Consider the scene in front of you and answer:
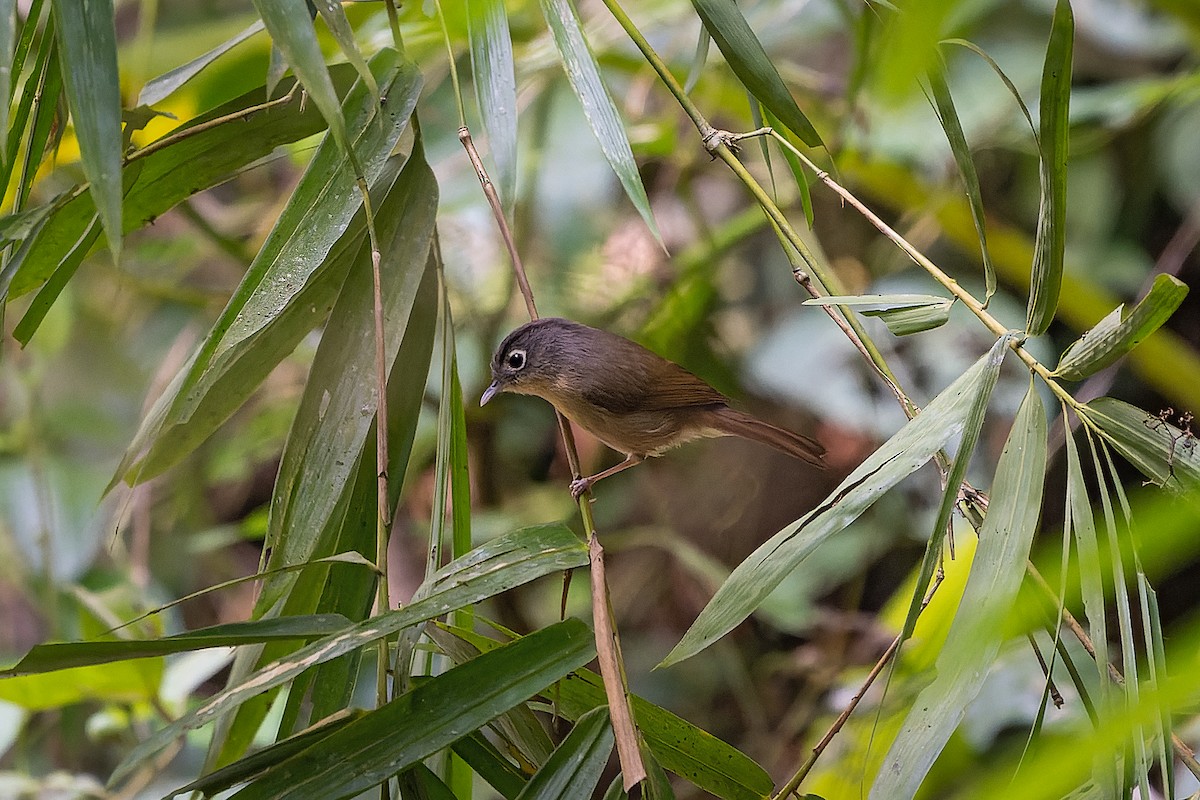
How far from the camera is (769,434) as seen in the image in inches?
105

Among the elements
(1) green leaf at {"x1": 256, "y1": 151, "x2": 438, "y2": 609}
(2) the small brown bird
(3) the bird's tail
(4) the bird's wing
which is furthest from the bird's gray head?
(1) green leaf at {"x1": 256, "y1": 151, "x2": 438, "y2": 609}

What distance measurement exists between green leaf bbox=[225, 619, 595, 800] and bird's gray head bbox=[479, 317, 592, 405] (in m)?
1.49

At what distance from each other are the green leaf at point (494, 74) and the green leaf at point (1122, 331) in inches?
31.5

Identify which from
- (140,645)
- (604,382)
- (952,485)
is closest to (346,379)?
(140,645)

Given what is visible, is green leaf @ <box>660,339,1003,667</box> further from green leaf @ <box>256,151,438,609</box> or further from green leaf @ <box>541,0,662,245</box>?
green leaf @ <box>256,151,438,609</box>

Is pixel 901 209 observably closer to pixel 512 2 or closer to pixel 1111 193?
pixel 1111 193

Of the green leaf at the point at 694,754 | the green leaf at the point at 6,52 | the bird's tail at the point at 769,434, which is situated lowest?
the bird's tail at the point at 769,434

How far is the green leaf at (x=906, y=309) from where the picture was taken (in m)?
1.43

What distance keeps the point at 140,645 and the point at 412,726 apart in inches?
13.1

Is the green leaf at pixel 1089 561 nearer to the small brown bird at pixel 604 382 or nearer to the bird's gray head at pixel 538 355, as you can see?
the small brown bird at pixel 604 382

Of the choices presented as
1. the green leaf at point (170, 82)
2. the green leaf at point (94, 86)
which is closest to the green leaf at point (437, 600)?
the green leaf at point (94, 86)

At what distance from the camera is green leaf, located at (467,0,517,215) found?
155cm

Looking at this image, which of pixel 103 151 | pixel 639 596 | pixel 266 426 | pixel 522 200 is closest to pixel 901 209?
pixel 522 200

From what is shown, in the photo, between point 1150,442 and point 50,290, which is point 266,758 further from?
point 1150,442
